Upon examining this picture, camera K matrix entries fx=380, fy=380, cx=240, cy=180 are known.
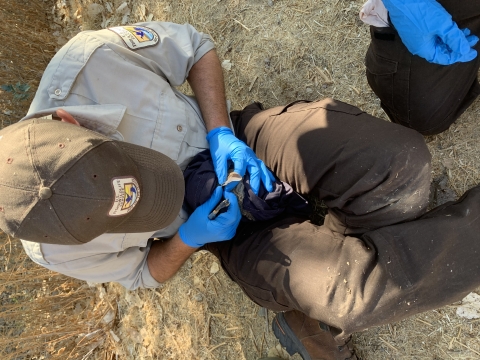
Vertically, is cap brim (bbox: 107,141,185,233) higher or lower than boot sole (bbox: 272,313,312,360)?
higher

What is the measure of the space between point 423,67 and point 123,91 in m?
1.31

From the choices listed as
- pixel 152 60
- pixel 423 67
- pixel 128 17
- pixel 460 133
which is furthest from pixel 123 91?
pixel 128 17

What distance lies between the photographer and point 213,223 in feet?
5.55

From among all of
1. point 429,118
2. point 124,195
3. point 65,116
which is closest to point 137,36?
point 65,116

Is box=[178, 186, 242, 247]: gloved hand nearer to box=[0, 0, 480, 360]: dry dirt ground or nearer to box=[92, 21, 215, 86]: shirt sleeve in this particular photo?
box=[92, 21, 215, 86]: shirt sleeve

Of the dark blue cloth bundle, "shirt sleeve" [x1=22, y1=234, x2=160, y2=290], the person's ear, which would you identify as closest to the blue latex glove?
the dark blue cloth bundle

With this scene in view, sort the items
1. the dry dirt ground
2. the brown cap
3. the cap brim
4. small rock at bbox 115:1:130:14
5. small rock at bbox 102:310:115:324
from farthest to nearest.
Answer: small rock at bbox 115:1:130:14 → small rock at bbox 102:310:115:324 → the dry dirt ground → the cap brim → the brown cap

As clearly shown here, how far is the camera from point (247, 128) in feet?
6.64

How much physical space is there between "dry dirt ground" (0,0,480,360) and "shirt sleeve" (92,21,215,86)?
636 millimetres

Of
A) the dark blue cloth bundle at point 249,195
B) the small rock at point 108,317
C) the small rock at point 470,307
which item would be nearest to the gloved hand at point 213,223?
the dark blue cloth bundle at point 249,195

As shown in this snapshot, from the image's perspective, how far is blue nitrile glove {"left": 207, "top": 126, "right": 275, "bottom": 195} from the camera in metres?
1.75

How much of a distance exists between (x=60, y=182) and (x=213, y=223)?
27.0 inches

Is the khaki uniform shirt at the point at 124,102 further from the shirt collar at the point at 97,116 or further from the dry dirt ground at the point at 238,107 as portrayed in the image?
the dry dirt ground at the point at 238,107

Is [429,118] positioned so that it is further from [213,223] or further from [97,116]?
[97,116]
